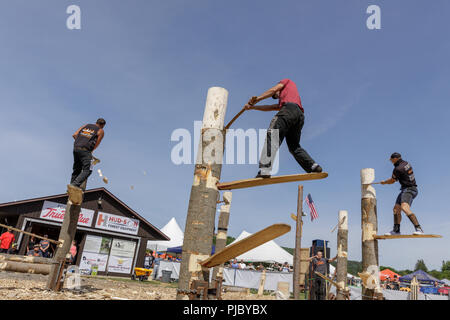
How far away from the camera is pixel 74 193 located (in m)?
6.55

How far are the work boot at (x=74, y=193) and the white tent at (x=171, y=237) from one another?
22237 mm

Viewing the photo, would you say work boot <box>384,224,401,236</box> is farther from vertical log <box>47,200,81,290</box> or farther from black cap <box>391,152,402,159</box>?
vertical log <box>47,200,81,290</box>

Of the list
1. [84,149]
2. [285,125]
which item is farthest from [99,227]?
[285,125]

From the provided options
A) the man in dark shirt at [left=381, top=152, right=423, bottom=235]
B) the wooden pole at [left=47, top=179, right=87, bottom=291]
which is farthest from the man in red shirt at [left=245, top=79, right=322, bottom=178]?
the wooden pole at [left=47, top=179, right=87, bottom=291]

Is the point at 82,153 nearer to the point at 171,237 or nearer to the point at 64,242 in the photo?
the point at 64,242

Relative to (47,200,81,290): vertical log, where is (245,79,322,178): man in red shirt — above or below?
above

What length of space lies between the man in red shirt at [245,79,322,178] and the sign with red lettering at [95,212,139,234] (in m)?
17.9

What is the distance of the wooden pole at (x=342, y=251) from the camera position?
37.7 feet

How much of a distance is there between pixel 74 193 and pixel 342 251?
9.87 meters

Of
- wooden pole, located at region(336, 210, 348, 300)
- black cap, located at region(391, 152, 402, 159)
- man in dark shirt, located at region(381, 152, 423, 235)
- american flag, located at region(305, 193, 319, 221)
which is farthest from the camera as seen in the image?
american flag, located at region(305, 193, 319, 221)

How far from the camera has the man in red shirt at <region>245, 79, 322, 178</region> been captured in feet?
13.3
